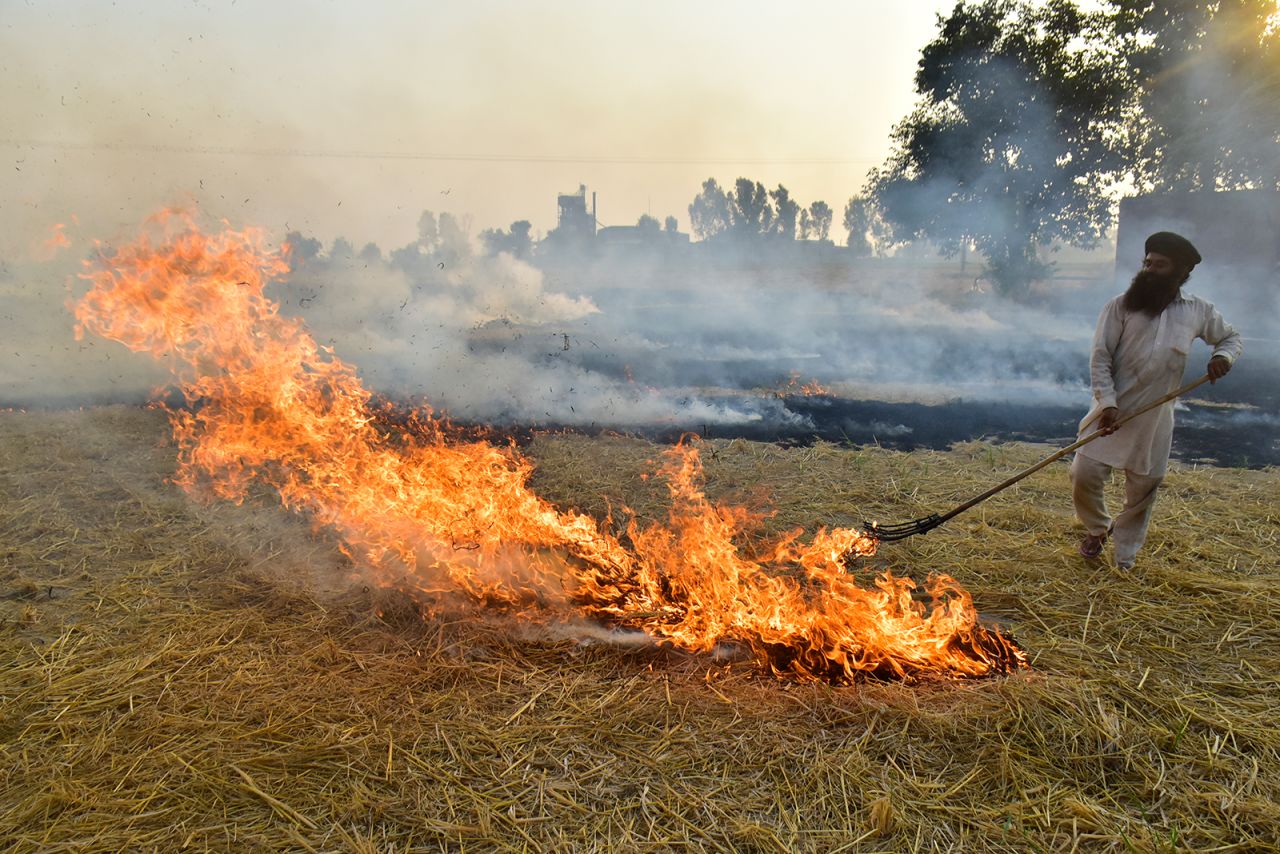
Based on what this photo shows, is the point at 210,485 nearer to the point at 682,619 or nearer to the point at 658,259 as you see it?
the point at 682,619

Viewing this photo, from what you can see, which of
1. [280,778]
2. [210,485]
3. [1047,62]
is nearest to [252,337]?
[210,485]

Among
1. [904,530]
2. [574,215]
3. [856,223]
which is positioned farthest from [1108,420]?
[856,223]

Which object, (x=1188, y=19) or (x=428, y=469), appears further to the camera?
(x=1188, y=19)

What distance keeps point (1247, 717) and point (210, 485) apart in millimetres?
6795

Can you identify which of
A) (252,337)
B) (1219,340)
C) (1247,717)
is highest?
(1219,340)

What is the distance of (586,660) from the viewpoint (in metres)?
3.34

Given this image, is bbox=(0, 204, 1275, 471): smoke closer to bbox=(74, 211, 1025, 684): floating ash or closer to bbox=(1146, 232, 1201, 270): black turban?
bbox=(74, 211, 1025, 684): floating ash

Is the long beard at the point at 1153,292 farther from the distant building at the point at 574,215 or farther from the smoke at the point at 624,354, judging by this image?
the distant building at the point at 574,215

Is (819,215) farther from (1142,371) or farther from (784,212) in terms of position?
(1142,371)

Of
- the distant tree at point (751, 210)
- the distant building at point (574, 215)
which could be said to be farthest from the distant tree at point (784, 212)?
the distant building at point (574, 215)

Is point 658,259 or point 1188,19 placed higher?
point 1188,19

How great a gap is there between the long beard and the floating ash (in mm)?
2109

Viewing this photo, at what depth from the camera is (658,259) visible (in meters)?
36.4

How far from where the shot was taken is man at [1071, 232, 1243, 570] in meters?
4.16
